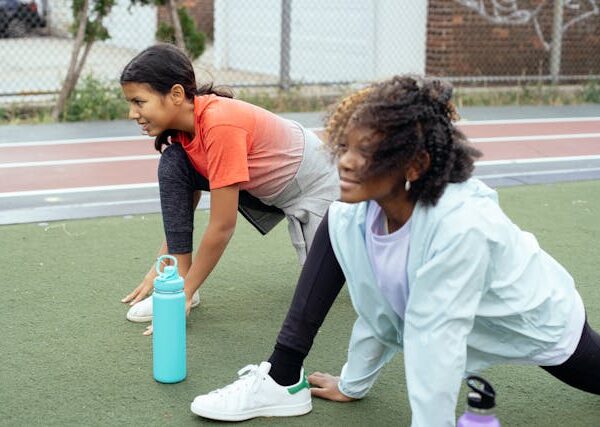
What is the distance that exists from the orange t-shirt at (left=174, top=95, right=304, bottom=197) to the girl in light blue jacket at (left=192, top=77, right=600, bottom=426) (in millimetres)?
803

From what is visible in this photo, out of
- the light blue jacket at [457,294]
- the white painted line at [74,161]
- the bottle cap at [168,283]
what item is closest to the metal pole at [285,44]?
the white painted line at [74,161]

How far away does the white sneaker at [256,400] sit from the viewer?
9.85 ft

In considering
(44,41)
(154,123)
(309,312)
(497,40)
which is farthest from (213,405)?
(44,41)

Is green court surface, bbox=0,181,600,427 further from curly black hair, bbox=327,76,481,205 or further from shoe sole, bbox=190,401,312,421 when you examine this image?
curly black hair, bbox=327,76,481,205

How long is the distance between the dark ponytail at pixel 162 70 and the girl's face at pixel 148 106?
2 cm

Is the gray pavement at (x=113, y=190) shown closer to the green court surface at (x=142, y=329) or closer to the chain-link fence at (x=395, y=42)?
the green court surface at (x=142, y=329)

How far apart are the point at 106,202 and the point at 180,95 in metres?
2.62

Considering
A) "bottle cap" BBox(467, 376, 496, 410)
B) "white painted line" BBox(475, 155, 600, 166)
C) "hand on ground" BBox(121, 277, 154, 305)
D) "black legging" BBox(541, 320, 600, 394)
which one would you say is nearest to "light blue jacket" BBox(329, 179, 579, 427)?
"black legging" BBox(541, 320, 600, 394)

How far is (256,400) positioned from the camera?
9.93ft

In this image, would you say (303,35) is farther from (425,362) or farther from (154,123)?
(425,362)

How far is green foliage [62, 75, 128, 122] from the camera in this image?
31.1 ft

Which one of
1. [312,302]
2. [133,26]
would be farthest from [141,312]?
[133,26]

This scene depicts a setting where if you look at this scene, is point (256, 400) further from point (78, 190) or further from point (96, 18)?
point (96, 18)

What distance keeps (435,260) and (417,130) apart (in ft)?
1.06
